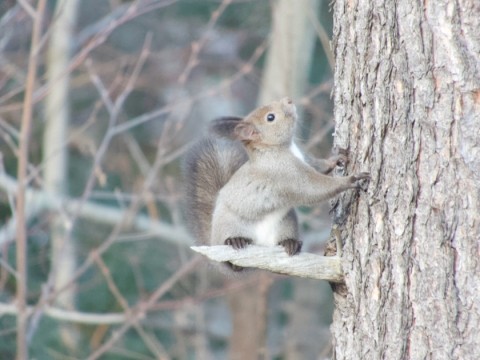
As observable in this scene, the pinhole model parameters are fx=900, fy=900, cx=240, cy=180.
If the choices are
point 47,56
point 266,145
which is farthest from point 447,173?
point 47,56

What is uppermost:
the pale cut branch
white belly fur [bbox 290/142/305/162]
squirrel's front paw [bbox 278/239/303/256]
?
white belly fur [bbox 290/142/305/162]

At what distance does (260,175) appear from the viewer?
10.2 feet

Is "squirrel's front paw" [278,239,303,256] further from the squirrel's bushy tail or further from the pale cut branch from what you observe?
the squirrel's bushy tail

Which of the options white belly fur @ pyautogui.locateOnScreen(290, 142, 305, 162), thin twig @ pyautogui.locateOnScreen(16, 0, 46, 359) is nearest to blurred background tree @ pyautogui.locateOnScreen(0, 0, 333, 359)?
thin twig @ pyautogui.locateOnScreen(16, 0, 46, 359)

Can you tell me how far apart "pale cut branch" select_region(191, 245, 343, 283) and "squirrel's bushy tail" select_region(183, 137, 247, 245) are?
806mm

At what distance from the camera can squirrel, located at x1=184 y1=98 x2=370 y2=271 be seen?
2.97 meters

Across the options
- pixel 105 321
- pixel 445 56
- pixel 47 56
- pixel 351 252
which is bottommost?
pixel 105 321

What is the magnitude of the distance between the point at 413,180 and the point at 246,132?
87cm

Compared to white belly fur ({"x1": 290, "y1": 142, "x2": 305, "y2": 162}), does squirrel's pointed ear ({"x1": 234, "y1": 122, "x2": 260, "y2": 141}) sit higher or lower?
higher

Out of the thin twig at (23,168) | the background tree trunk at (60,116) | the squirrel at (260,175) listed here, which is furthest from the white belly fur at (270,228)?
the background tree trunk at (60,116)

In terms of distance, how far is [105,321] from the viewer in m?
4.85

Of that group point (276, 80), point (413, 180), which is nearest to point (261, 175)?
point (413, 180)

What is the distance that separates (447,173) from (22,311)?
8.29 ft

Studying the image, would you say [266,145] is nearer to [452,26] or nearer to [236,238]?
[236,238]
